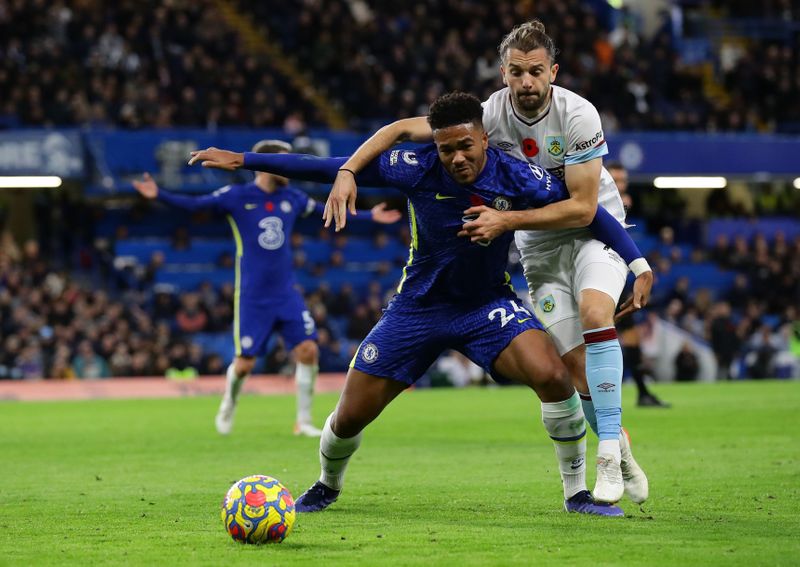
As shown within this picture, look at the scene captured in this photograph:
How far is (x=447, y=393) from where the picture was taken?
2386cm

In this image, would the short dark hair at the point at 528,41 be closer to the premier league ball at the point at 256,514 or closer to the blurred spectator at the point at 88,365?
the premier league ball at the point at 256,514

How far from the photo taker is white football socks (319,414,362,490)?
7.64 m

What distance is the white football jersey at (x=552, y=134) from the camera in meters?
7.50

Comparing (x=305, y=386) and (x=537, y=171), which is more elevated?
(x=537, y=171)

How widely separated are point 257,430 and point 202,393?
8.67 m

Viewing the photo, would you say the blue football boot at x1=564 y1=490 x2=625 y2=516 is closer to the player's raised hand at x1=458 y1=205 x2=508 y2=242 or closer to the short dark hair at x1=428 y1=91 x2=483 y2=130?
Answer: the player's raised hand at x1=458 y1=205 x2=508 y2=242

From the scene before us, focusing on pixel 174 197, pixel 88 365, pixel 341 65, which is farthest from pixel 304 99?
pixel 174 197

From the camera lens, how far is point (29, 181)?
27266 millimetres

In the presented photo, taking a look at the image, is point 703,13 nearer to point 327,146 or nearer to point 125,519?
point 327,146

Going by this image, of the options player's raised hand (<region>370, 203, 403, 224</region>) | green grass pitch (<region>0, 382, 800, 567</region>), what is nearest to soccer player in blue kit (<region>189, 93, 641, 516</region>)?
green grass pitch (<region>0, 382, 800, 567</region>)

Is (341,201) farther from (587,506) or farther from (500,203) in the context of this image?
(587,506)

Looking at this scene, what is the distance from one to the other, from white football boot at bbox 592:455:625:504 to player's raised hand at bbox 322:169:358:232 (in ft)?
6.37

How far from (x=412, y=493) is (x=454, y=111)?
2858mm

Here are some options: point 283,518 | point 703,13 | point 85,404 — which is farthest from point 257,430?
point 703,13
